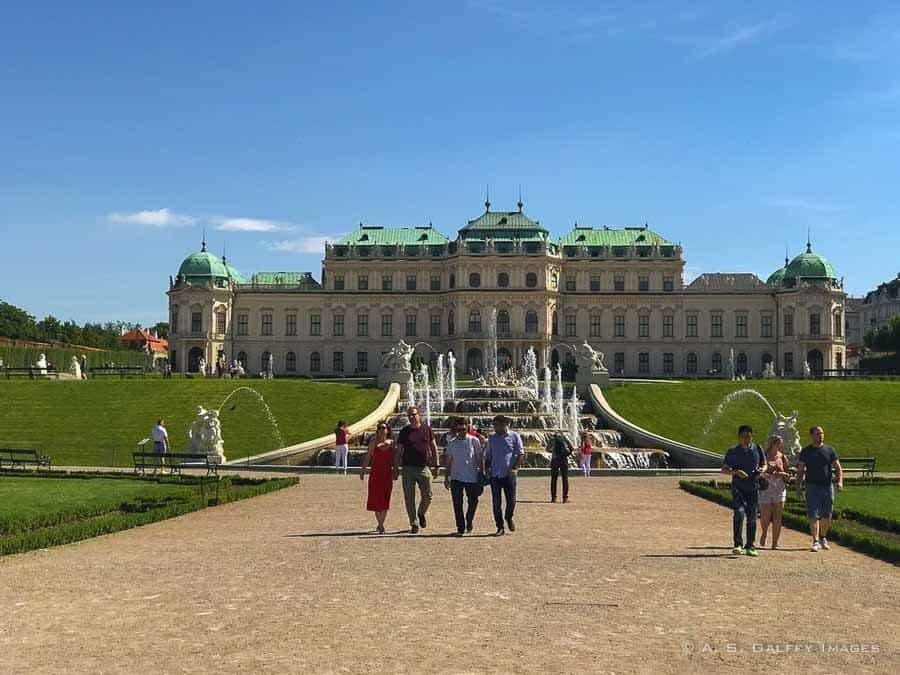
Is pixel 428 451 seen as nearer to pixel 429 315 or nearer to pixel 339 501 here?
pixel 339 501

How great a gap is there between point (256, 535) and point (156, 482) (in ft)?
37.6

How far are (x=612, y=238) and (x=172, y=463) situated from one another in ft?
235

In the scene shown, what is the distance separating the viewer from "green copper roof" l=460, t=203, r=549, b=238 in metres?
96.4

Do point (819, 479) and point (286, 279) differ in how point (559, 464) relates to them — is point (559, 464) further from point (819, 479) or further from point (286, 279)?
point (286, 279)

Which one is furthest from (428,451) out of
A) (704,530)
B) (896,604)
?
(896,604)

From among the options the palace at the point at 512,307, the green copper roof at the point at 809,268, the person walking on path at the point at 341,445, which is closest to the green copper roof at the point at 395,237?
the palace at the point at 512,307

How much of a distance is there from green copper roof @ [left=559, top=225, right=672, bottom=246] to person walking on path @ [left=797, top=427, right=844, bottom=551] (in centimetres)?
8233

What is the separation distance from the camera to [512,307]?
94.4m

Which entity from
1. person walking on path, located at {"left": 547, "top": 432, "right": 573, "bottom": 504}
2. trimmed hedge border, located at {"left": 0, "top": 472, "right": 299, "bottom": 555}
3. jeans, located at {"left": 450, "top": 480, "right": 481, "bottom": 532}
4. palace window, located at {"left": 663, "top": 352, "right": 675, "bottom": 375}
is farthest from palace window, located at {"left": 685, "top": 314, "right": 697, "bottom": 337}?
jeans, located at {"left": 450, "top": 480, "right": 481, "bottom": 532}

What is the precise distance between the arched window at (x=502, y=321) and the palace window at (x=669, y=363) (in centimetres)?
1575

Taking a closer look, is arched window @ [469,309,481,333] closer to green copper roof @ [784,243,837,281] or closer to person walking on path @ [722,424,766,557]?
green copper roof @ [784,243,837,281]

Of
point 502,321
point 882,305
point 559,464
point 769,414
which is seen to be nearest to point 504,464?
point 559,464

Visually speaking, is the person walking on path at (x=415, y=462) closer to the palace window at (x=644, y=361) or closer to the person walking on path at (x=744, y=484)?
the person walking on path at (x=744, y=484)

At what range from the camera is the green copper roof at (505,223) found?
9644 centimetres
